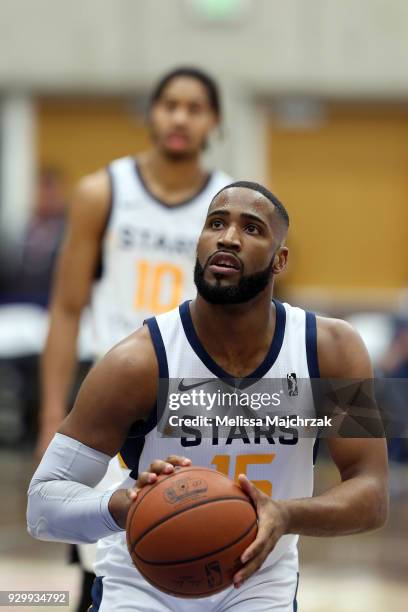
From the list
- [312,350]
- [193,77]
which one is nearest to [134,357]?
[312,350]

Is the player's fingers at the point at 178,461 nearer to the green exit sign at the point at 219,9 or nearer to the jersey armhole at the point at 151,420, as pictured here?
the jersey armhole at the point at 151,420

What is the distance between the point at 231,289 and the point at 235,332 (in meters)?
0.21

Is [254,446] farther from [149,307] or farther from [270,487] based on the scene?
[149,307]

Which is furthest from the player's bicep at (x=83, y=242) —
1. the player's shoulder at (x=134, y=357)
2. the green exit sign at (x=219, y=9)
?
the green exit sign at (x=219, y=9)

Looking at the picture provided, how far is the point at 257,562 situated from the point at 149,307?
7.36 ft

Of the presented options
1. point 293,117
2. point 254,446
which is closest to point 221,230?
point 254,446

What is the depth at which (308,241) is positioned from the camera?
17.2 m

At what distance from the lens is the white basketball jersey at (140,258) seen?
5602 millimetres

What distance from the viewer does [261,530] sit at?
3475 mm

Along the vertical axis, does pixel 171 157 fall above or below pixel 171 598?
above

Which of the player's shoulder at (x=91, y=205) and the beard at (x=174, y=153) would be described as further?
the beard at (x=174, y=153)

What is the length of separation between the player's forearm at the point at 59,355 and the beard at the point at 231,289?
6.09 ft

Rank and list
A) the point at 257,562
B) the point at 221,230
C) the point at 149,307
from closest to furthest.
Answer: the point at 257,562 < the point at 221,230 < the point at 149,307

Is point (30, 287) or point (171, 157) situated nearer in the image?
point (171, 157)
